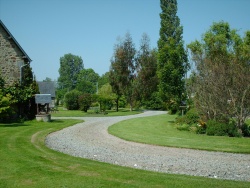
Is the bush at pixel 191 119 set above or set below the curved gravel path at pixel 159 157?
above

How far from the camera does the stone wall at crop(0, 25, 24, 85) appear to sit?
2502 cm

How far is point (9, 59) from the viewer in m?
25.4

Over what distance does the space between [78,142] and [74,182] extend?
23.2 ft

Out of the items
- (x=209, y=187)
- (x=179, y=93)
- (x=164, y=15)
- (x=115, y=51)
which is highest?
(x=164, y=15)

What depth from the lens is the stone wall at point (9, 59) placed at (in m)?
25.0

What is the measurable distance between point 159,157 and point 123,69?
34787 millimetres

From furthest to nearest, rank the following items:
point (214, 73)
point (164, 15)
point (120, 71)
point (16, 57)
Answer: point (120, 71) → point (164, 15) → point (16, 57) → point (214, 73)

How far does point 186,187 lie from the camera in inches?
261

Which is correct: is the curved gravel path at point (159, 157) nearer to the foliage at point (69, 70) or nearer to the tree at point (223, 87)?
the tree at point (223, 87)

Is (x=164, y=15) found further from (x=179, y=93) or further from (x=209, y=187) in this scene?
(x=209, y=187)

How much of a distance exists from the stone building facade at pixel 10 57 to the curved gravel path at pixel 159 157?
1303 cm

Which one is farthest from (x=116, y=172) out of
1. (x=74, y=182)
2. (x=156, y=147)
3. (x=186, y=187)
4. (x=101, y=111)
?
(x=101, y=111)

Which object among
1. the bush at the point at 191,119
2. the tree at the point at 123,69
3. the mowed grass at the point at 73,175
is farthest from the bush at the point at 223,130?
the tree at the point at 123,69

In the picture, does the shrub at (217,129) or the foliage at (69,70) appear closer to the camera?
the shrub at (217,129)
